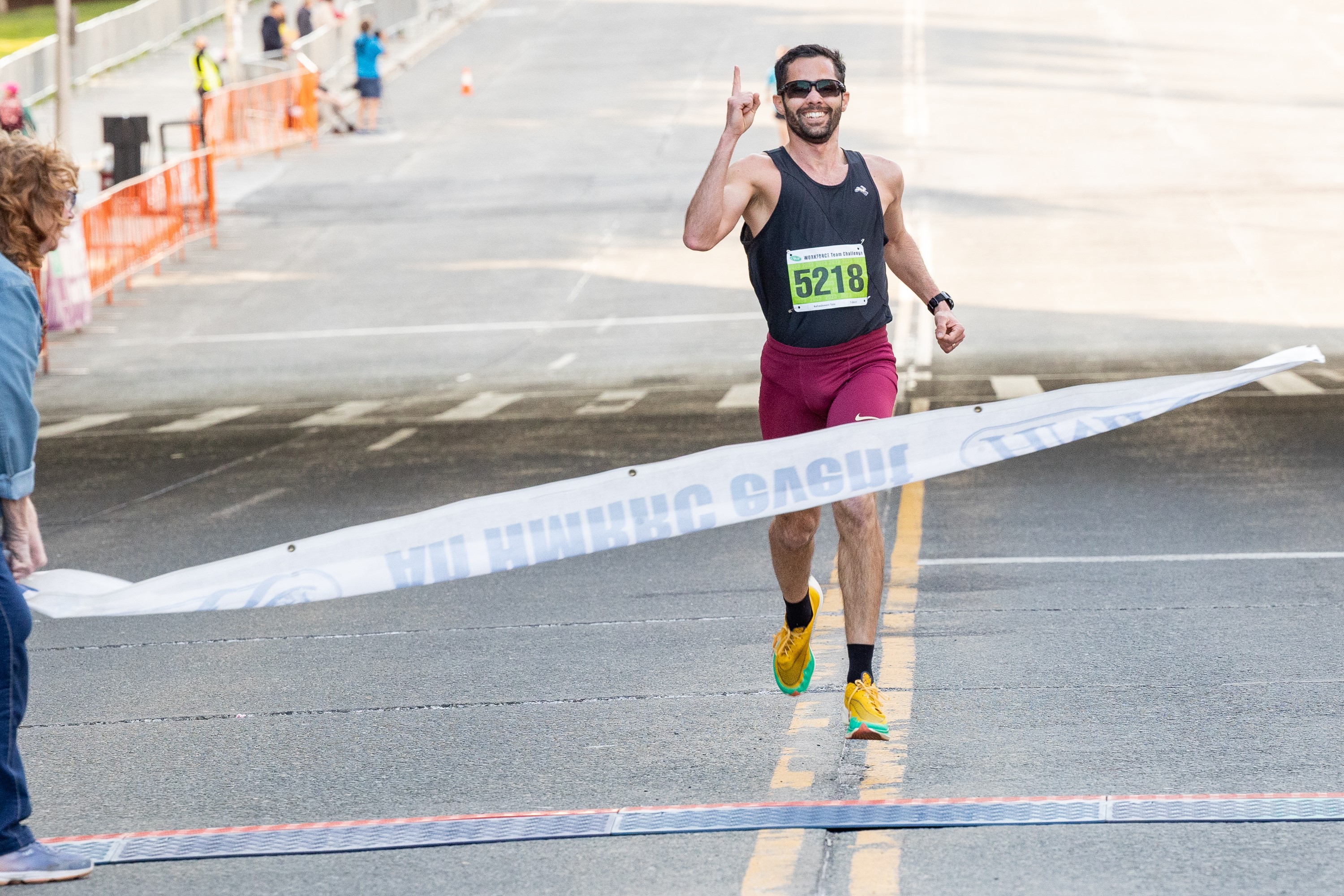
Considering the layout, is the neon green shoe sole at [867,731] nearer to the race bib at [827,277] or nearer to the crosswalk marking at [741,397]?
the race bib at [827,277]

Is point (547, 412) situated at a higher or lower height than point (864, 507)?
lower

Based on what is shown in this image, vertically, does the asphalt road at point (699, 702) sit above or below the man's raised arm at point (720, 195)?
below

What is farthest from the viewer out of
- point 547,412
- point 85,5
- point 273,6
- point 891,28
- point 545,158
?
point 85,5

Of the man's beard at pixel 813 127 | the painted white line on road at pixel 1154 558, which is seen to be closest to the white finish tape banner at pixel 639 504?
the man's beard at pixel 813 127

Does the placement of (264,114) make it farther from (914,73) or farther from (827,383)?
(827,383)

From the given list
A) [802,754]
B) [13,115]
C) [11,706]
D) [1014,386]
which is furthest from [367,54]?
[11,706]

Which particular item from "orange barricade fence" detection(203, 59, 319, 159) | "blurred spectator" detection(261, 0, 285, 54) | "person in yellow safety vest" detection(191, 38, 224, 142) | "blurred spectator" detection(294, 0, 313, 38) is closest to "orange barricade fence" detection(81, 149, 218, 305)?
"orange barricade fence" detection(203, 59, 319, 159)

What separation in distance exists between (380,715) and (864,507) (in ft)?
6.04

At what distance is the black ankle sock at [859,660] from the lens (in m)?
6.01

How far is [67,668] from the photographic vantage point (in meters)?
7.60

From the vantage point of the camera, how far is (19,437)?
16.0 ft

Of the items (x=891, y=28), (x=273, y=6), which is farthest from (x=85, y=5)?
(x=891, y=28)

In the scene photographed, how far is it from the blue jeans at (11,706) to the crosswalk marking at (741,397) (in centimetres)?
1095

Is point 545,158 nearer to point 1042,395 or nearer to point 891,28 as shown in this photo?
point 891,28
